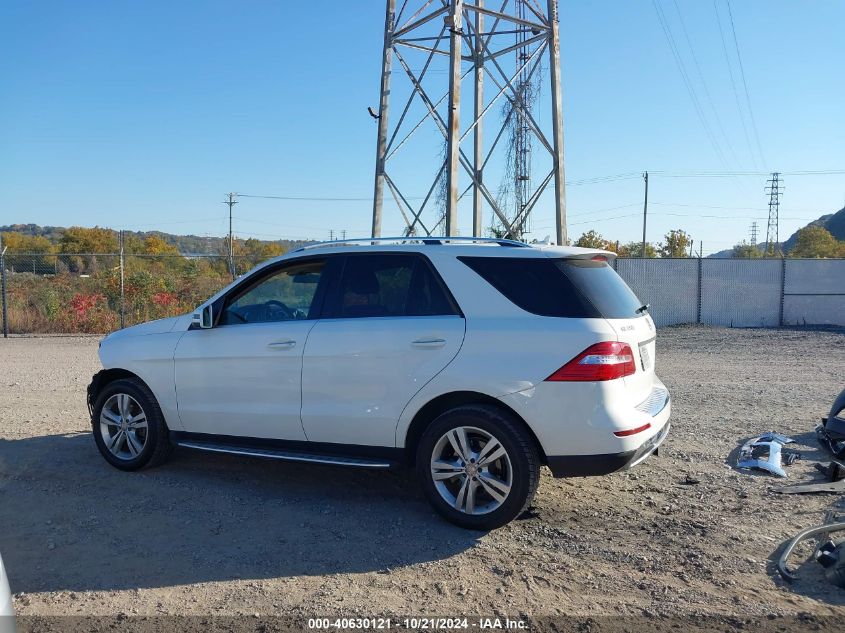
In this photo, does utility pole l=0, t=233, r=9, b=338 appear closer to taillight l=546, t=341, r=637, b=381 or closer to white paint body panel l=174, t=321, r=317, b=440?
white paint body panel l=174, t=321, r=317, b=440

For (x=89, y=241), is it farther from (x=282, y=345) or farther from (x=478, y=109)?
(x=282, y=345)

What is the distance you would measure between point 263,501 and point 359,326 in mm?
1511

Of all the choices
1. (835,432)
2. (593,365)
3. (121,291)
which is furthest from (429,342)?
(121,291)

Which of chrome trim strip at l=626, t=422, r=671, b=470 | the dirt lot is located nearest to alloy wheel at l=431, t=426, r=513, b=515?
the dirt lot

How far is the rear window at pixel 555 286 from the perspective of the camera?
192 inches

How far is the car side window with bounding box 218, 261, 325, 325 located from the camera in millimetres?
5758

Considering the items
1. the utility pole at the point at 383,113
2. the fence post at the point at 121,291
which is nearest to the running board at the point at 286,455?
the utility pole at the point at 383,113

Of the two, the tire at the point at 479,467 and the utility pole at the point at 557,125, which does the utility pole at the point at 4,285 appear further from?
the tire at the point at 479,467

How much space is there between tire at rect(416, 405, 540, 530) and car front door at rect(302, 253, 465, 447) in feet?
1.09

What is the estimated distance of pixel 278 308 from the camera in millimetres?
5859

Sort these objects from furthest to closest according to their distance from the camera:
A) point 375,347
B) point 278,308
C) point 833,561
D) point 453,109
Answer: point 453,109 → point 278,308 → point 375,347 → point 833,561

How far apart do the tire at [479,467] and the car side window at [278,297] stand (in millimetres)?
1469

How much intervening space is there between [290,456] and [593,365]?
7.57ft

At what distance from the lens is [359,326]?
17.5 feet
